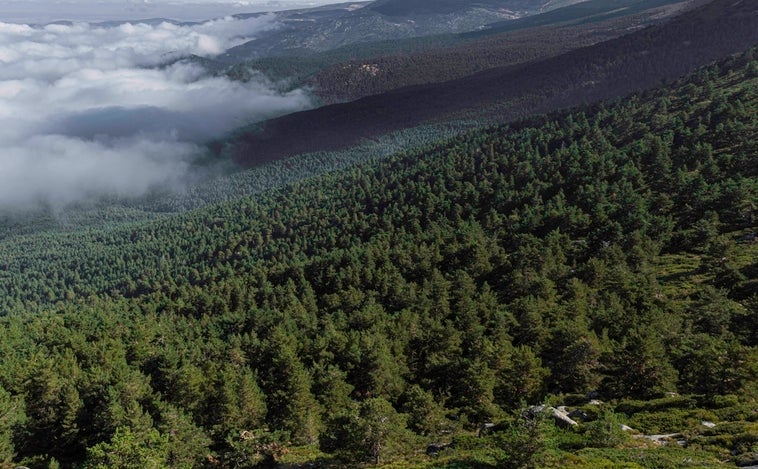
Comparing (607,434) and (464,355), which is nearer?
(607,434)

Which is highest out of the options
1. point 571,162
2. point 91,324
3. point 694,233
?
point 571,162

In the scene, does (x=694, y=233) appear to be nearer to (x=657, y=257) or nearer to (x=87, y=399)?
(x=657, y=257)

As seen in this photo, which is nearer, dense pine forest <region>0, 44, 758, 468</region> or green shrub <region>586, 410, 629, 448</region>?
green shrub <region>586, 410, 629, 448</region>

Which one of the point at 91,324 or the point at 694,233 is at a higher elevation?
the point at 694,233

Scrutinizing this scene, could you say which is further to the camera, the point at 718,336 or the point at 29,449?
the point at 718,336

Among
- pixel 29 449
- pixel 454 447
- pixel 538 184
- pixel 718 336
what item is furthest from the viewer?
pixel 538 184

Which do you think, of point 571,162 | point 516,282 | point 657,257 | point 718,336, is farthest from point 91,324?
point 571,162

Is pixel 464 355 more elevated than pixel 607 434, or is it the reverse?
pixel 607 434

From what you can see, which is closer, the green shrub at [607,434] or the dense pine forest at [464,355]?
the green shrub at [607,434]
